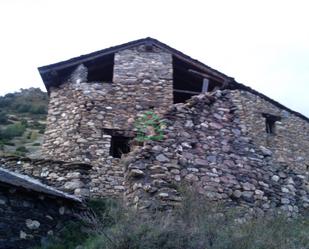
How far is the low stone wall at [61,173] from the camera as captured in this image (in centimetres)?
941

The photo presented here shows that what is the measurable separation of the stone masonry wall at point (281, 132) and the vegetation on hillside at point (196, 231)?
22.3ft

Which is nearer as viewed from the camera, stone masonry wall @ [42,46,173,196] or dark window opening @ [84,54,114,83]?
stone masonry wall @ [42,46,173,196]

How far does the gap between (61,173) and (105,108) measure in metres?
4.48

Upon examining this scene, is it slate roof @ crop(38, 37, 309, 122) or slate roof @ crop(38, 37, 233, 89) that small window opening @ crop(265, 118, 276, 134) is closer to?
slate roof @ crop(38, 37, 309, 122)

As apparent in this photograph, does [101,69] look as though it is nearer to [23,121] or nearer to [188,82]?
[188,82]

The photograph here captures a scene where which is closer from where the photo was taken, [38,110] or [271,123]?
[271,123]

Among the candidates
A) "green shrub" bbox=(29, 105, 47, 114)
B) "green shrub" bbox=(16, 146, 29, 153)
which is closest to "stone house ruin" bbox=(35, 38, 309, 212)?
"green shrub" bbox=(16, 146, 29, 153)

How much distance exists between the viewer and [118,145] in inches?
544

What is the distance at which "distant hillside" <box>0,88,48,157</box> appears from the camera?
68.1 ft

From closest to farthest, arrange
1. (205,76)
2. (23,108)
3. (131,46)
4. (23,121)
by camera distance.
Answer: (131,46) → (205,76) → (23,121) → (23,108)

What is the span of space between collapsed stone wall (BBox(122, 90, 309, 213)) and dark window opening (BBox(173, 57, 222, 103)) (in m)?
6.75

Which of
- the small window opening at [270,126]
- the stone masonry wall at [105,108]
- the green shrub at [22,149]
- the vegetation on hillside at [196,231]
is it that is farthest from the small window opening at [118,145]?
the green shrub at [22,149]

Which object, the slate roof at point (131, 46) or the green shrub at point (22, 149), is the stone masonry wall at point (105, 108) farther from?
the green shrub at point (22, 149)

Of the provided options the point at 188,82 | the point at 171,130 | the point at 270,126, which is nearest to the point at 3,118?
the point at 188,82
